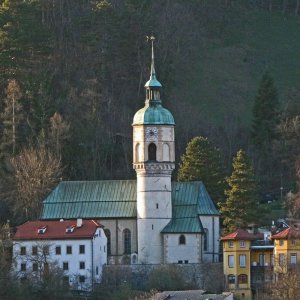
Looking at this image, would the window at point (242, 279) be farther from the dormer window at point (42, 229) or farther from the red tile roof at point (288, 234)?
the dormer window at point (42, 229)

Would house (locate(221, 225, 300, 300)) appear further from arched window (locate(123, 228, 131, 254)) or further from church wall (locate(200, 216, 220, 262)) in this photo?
arched window (locate(123, 228, 131, 254))

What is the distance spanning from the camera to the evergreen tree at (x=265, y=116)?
152000 mm

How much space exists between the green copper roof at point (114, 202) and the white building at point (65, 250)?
2.81m

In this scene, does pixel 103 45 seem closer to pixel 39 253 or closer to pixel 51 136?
pixel 51 136

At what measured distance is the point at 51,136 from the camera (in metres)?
147

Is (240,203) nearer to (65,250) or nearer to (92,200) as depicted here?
(92,200)

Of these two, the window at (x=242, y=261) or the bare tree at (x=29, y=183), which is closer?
the window at (x=242, y=261)

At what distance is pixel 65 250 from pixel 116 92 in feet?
80.8

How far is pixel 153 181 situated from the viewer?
136375 mm

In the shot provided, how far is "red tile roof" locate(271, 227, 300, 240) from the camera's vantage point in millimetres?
131875

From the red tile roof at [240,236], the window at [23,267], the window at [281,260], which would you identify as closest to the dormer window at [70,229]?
the window at [23,267]

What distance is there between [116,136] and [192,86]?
687 inches

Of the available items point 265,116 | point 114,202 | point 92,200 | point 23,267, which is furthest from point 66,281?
point 265,116

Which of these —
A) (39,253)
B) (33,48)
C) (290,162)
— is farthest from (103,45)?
(39,253)
